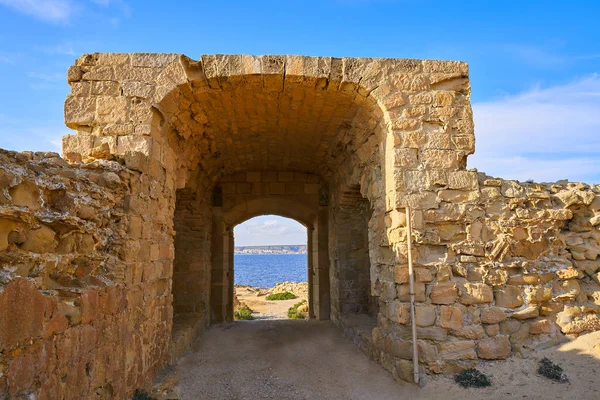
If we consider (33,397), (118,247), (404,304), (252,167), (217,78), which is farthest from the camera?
(252,167)

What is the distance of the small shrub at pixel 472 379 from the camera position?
13.1 ft

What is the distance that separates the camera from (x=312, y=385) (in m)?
4.63

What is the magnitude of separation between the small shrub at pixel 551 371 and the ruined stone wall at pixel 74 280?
152 inches

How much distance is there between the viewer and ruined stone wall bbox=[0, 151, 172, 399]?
92.9 inches

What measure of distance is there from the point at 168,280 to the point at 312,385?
6.73ft

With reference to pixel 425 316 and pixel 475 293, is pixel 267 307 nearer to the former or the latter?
pixel 425 316

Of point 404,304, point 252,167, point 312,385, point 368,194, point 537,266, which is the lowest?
point 312,385

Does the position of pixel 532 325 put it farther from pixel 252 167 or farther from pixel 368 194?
pixel 252 167

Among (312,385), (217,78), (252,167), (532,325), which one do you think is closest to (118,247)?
(217,78)

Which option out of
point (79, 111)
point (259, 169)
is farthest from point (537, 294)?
point (259, 169)

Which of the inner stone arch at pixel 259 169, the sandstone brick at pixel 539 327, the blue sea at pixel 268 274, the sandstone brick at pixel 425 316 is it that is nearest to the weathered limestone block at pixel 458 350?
the sandstone brick at pixel 425 316

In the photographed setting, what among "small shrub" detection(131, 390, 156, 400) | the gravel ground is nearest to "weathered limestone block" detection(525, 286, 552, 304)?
the gravel ground

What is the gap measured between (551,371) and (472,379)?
2.46 ft

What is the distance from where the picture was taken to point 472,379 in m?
4.04
